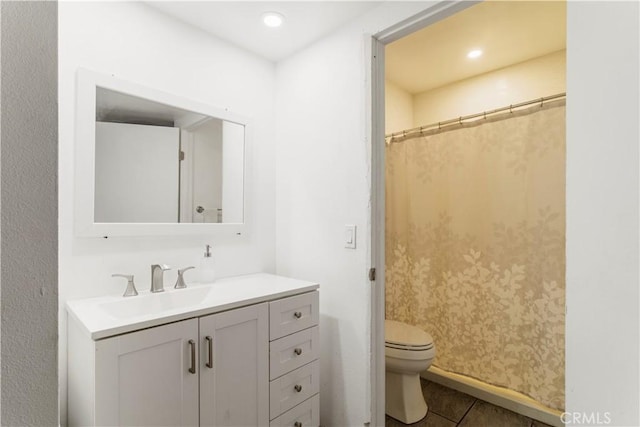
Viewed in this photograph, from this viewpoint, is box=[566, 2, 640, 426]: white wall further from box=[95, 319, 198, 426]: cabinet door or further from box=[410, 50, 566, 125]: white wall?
box=[410, 50, 566, 125]: white wall

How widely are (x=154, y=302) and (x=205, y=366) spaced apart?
16.4 inches

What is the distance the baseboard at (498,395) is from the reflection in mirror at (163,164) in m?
1.76

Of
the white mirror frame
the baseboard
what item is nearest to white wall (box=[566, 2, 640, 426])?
the baseboard

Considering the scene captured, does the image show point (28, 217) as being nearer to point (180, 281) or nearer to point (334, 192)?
point (180, 281)

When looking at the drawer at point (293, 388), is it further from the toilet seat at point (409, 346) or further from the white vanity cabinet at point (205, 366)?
the toilet seat at point (409, 346)

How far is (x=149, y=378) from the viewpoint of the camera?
0.98 meters

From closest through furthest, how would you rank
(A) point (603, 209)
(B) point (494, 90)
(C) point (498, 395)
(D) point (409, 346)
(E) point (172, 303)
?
(A) point (603, 209)
(E) point (172, 303)
(D) point (409, 346)
(C) point (498, 395)
(B) point (494, 90)

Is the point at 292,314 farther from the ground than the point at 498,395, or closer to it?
farther from the ground

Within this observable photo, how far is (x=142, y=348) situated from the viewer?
0.97 m

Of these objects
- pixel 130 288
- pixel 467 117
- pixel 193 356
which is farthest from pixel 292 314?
pixel 467 117

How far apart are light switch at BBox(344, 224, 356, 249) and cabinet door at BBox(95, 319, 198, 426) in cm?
77

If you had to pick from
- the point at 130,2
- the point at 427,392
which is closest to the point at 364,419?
the point at 427,392

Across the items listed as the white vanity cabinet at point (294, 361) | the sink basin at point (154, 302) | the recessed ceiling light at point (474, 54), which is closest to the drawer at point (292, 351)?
the white vanity cabinet at point (294, 361)

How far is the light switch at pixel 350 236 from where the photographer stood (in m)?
1.51
